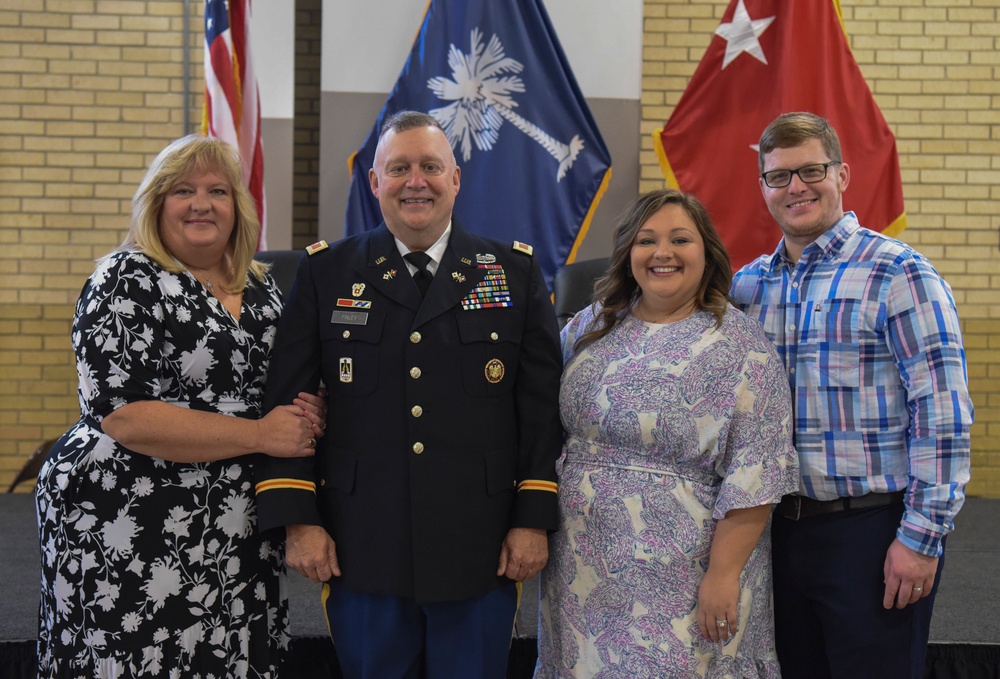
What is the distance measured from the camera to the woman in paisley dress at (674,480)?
1834 mm

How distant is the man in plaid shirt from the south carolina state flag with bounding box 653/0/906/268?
6.24ft

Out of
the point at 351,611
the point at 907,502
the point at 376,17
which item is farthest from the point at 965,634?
the point at 376,17

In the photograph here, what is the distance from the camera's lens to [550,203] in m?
3.95

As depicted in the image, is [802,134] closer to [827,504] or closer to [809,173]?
[809,173]

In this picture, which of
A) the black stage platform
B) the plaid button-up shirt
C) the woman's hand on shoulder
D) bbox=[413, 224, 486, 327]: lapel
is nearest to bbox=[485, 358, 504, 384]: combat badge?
bbox=[413, 224, 486, 327]: lapel

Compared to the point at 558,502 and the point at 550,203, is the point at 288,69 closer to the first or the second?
the point at 550,203

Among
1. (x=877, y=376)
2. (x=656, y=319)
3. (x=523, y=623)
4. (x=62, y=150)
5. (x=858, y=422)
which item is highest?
(x=62, y=150)

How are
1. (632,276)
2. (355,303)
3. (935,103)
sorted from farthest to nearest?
(935,103) < (632,276) < (355,303)

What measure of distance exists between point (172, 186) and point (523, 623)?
6.31 feet

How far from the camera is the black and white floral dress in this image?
185cm

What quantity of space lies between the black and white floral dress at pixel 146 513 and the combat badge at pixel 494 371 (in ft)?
1.77

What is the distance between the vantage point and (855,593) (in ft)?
6.40

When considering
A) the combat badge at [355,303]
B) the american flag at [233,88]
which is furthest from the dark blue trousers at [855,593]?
the american flag at [233,88]

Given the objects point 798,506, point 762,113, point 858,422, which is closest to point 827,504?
point 798,506
